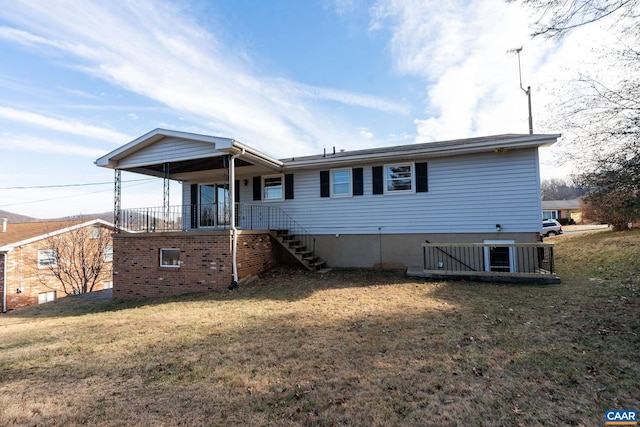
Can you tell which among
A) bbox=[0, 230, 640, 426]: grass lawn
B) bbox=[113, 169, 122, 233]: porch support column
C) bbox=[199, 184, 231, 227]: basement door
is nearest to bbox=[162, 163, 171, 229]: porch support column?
bbox=[113, 169, 122, 233]: porch support column

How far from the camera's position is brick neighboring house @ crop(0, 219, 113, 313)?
56.9 feet

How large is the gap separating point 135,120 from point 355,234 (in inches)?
446

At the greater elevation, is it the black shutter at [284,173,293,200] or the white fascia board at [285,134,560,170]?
the white fascia board at [285,134,560,170]

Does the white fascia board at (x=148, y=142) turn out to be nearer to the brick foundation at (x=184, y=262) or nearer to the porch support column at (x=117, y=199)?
the porch support column at (x=117, y=199)

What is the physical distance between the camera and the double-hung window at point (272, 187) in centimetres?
1170

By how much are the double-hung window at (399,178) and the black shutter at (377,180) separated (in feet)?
0.57

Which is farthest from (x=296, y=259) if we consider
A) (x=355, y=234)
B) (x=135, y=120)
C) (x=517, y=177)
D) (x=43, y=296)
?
(x=43, y=296)

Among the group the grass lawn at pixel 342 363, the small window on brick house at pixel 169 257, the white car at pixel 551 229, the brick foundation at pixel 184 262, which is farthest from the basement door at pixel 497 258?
the white car at pixel 551 229

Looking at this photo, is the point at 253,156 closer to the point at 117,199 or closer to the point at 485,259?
the point at 117,199

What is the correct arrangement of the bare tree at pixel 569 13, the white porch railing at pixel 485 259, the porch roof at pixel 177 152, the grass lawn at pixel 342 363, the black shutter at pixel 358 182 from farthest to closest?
the black shutter at pixel 358 182 < the white porch railing at pixel 485 259 < the porch roof at pixel 177 152 < the bare tree at pixel 569 13 < the grass lawn at pixel 342 363

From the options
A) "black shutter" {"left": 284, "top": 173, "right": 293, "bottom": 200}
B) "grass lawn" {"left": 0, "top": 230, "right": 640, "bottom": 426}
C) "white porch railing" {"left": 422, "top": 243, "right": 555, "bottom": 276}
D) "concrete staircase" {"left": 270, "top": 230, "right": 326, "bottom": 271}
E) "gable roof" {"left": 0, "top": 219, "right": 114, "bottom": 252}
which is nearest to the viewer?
"grass lawn" {"left": 0, "top": 230, "right": 640, "bottom": 426}

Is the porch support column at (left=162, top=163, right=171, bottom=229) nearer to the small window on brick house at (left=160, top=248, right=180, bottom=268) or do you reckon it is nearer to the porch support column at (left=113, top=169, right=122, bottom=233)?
the porch support column at (left=113, top=169, right=122, bottom=233)

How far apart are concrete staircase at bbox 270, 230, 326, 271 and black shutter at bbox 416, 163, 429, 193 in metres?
4.29

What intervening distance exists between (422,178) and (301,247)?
4.89m
